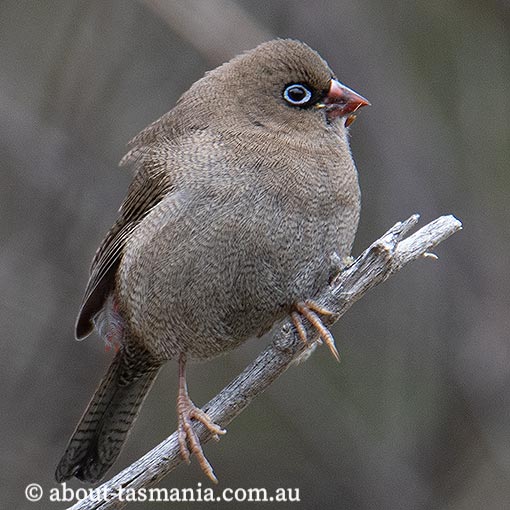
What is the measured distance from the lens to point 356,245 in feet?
26.2

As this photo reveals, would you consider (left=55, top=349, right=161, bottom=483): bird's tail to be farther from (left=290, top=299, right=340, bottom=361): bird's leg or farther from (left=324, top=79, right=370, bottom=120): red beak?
(left=324, top=79, right=370, bottom=120): red beak

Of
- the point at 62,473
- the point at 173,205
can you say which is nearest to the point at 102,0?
the point at 173,205

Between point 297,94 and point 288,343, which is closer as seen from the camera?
point 288,343

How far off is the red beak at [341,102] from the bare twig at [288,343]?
2.95ft

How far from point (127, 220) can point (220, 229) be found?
743 millimetres

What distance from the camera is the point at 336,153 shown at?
5.51 meters

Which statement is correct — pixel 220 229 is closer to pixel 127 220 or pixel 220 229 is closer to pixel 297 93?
pixel 127 220

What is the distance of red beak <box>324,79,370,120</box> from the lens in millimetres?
5672

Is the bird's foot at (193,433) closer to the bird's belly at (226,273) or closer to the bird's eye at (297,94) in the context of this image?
the bird's belly at (226,273)

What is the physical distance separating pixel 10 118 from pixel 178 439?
314cm

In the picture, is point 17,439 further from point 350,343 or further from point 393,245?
point 393,245

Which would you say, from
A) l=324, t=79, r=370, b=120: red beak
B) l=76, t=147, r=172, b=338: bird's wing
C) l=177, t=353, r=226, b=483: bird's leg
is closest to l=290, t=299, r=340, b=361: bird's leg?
l=177, t=353, r=226, b=483: bird's leg

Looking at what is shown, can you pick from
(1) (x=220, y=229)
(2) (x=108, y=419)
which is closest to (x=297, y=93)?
(1) (x=220, y=229)

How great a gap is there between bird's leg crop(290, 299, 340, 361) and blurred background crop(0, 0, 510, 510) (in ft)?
7.64
